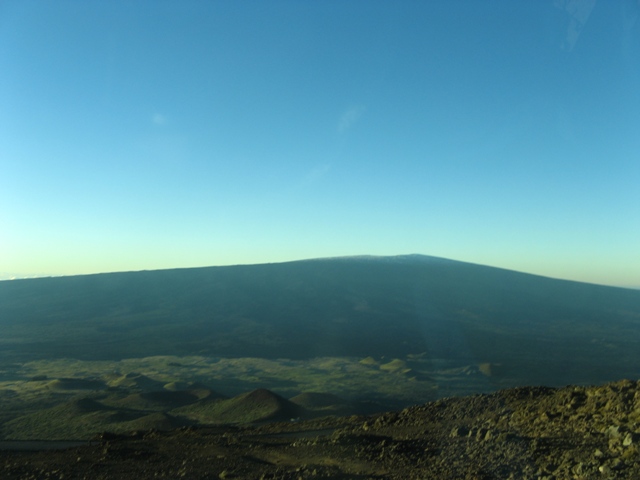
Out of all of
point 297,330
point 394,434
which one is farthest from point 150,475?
point 297,330

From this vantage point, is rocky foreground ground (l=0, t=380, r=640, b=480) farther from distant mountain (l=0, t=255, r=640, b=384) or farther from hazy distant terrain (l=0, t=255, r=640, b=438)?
distant mountain (l=0, t=255, r=640, b=384)

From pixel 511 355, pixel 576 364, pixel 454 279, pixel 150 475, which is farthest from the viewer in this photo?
pixel 454 279

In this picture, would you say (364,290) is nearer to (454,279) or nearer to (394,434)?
(454,279)

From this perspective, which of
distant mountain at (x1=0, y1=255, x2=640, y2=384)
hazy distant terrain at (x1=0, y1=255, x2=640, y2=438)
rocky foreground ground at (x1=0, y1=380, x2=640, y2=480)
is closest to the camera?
rocky foreground ground at (x1=0, y1=380, x2=640, y2=480)

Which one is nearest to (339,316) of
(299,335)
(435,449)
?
(299,335)

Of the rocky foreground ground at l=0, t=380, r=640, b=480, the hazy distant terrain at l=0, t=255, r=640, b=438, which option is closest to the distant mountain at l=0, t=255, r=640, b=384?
the hazy distant terrain at l=0, t=255, r=640, b=438

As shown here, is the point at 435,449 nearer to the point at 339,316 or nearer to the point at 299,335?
the point at 299,335
